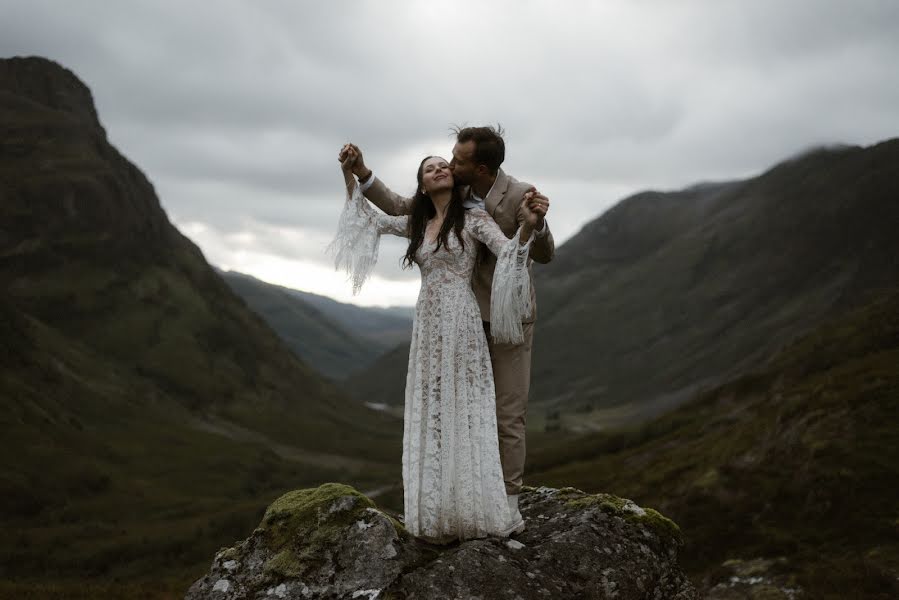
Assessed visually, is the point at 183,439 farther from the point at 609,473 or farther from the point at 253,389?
the point at 609,473

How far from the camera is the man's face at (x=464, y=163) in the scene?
28.9ft

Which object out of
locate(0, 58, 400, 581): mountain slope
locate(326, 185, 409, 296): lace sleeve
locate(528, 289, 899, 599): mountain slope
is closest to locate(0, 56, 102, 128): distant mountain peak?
locate(0, 58, 400, 581): mountain slope

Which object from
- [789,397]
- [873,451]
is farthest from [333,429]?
[873,451]

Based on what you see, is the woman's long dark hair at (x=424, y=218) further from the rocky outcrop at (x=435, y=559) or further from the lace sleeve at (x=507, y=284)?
the rocky outcrop at (x=435, y=559)

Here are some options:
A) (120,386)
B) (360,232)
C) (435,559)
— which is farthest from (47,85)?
(435,559)

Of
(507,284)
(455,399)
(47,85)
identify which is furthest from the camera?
(47,85)

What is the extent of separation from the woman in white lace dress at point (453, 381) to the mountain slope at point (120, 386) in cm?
4121

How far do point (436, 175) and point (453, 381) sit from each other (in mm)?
2252

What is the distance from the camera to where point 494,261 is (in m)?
9.16

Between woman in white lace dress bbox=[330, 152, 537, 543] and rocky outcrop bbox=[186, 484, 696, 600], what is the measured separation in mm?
371

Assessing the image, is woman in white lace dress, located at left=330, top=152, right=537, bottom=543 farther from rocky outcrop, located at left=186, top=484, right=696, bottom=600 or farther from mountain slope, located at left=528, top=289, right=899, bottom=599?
mountain slope, located at left=528, top=289, right=899, bottom=599

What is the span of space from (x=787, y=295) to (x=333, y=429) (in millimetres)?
98268

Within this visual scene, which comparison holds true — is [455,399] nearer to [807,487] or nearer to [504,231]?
[504,231]

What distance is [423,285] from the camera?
9.25 metres
